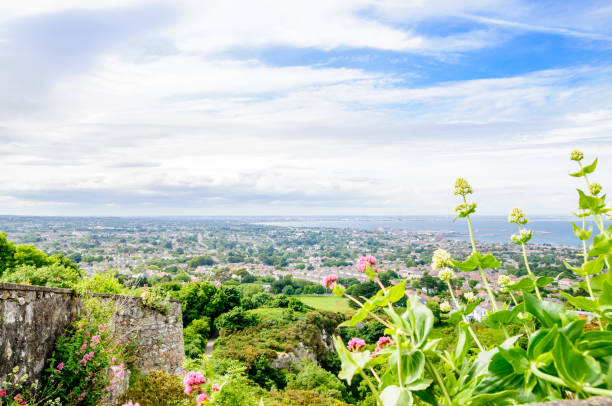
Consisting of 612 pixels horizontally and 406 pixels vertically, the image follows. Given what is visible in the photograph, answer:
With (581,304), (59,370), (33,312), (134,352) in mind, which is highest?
(581,304)

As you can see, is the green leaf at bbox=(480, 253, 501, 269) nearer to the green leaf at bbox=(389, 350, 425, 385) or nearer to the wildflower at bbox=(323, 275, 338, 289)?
the green leaf at bbox=(389, 350, 425, 385)

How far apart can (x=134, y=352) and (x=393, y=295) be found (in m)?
7.27

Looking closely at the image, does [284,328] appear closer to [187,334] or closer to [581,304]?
[187,334]

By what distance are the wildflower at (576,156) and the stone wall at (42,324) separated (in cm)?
540

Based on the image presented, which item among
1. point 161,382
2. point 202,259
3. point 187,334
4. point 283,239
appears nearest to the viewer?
point 161,382

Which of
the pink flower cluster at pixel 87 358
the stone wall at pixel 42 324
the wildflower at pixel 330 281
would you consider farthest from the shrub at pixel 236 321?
the wildflower at pixel 330 281

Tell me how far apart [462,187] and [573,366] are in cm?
101

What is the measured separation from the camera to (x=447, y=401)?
1.03 meters

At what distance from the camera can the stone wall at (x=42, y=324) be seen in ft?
13.6

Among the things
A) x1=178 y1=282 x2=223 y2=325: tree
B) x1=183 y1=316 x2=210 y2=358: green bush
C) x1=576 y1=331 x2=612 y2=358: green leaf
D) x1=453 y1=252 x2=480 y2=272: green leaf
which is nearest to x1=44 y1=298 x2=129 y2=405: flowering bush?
x1=453 y1=252 x2=480 y2=272: green leaf

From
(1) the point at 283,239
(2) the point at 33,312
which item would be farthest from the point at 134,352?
(1) the point at 283,239

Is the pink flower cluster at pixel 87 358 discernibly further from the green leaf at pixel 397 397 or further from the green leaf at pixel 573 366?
the green leaf at pixel 573 366

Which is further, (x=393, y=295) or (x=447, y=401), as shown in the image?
(x=393, y=295)

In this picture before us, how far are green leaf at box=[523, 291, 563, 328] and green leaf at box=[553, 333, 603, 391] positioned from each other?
0.63 ft
